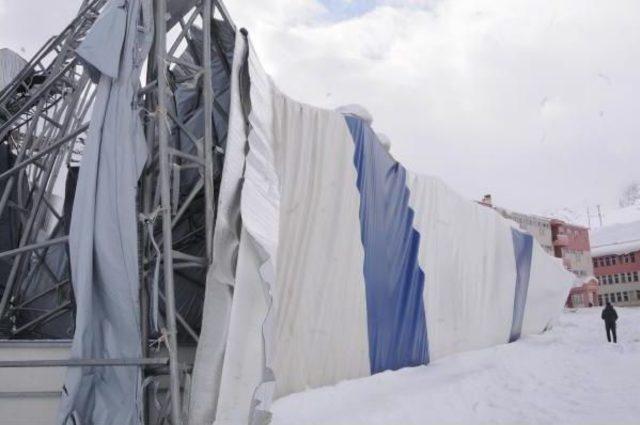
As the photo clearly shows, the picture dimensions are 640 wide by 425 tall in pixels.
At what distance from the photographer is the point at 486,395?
22.8ft

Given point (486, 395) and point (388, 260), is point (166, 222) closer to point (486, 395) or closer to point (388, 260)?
point (388, 260)

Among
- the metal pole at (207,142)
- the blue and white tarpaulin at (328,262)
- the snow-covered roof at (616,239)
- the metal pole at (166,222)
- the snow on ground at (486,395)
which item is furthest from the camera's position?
the snow-covered roof at (616,239)

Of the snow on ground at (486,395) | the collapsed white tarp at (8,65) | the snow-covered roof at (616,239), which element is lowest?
the snow on ground at (486,395)

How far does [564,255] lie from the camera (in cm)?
5644

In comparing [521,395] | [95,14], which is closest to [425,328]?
[521,395]

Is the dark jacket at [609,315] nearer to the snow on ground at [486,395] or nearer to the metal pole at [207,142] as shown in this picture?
the snow on ground at [486,395]

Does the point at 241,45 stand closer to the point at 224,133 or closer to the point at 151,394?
the point at 224,133

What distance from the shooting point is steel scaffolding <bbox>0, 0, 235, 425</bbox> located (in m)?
4.31

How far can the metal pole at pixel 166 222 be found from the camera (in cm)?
404

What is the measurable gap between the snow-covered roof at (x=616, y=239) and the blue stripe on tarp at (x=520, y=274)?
178 feet

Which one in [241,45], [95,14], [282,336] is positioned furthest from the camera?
[95,14]

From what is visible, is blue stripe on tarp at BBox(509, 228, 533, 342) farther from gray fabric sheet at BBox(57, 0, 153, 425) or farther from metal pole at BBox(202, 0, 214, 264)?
A: gray fabric sheet at BBox(57, 0, 153, 425)

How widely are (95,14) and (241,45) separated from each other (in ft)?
11.0

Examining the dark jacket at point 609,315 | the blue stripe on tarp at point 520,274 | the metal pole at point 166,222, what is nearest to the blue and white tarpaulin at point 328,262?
the metal pole at point 166,222
